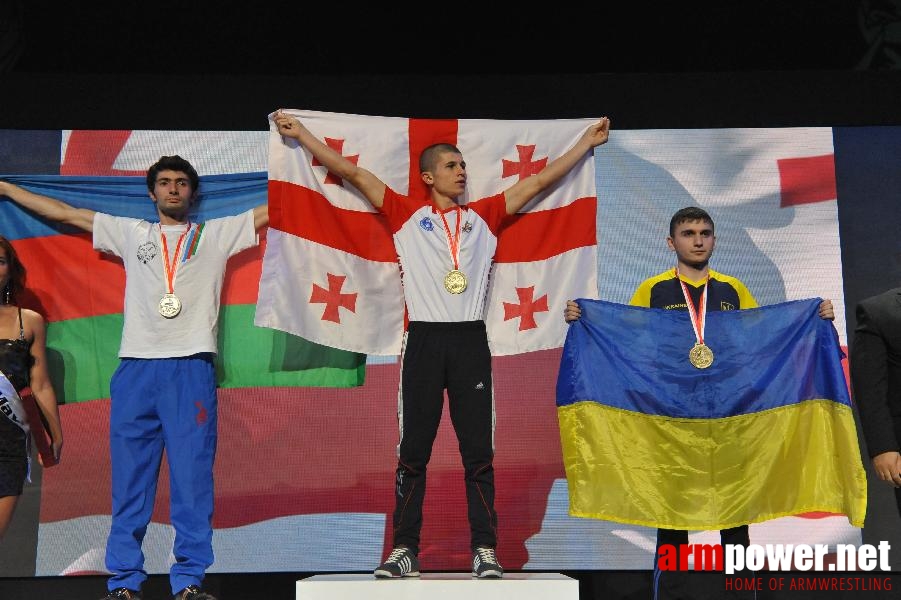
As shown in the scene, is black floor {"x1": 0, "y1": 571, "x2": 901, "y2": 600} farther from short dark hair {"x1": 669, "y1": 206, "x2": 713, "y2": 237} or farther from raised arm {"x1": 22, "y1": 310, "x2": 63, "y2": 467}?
short dark hair {"x1": 669, "y1": 206, "x2": 713, "y2": 237}

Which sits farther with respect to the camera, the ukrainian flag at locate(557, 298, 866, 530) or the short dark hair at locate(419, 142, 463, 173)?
the short dark hair at locate(419, 142, 463, 173)

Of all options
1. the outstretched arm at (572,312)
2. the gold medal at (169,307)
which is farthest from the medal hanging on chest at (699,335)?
the gold medal at (169,307)

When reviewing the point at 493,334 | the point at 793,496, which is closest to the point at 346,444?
the point at 493,334

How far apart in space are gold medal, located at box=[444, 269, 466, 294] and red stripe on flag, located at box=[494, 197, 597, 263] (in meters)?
0.49

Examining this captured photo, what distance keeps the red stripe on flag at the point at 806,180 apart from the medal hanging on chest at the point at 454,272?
1863mm

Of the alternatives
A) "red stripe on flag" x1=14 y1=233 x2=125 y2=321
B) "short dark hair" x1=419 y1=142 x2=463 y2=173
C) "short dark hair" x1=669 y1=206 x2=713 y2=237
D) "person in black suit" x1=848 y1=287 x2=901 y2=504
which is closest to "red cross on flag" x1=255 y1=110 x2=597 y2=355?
"short dark hair" x1=419 y1=142 x2=463 y2=173

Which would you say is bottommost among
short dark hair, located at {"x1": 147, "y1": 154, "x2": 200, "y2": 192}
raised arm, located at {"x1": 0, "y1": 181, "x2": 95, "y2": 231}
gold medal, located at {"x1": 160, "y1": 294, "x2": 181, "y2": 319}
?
gold medal, located at {"x1": 160, "y1": 294, "x2": 181, "y2": 319}

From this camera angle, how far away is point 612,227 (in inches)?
191

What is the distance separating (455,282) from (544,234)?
0.67 meters

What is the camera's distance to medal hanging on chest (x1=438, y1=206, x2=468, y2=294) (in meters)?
3.89

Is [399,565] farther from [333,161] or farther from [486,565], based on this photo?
[333,161]

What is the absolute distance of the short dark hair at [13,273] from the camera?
13.8 ft

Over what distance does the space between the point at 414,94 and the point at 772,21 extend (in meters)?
1.82

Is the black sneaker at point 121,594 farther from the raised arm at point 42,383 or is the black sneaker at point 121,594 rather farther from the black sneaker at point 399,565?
the black sneaker at point 399,565
